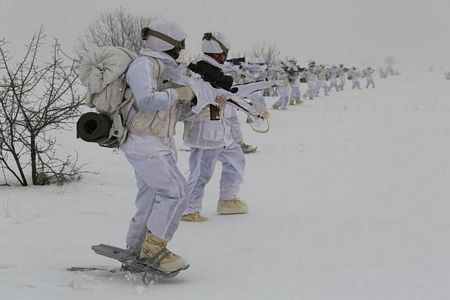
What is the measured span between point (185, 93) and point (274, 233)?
6.52 feet

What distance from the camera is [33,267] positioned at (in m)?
4.28

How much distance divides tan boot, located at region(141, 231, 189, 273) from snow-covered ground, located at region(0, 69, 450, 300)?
121 mm

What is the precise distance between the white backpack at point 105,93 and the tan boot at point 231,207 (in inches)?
103

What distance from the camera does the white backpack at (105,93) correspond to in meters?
3.83

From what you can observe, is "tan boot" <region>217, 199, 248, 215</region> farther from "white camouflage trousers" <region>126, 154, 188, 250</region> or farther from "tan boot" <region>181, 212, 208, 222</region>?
"white camouflage trousers" <region>126, 154, 188, 250</region>

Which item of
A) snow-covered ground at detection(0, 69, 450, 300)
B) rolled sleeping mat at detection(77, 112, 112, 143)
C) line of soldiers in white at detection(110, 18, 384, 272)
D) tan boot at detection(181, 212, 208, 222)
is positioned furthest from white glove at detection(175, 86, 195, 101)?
tan boot at detection(181, 212, 208, 222)

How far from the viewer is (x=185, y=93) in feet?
13.3

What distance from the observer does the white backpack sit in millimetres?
3828

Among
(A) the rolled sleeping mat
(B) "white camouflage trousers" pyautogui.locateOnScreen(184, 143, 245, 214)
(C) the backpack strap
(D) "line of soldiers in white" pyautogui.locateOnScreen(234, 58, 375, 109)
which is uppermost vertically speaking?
(D) "line of soldiers in white" pyautogui.locateOnScreen(234, 58, 375, 109)

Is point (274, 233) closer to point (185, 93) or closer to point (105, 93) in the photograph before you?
point (185, 93)

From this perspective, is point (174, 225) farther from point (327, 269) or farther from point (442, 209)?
point (442, 209)

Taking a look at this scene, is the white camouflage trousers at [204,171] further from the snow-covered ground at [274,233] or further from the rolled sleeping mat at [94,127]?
the rolled sleeping mat at [94,127]

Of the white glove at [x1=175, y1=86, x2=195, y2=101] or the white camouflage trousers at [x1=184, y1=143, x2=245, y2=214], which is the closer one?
the white glove at [x1=175, y1=86, x2=195, y2=101]

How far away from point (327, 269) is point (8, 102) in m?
4.63
